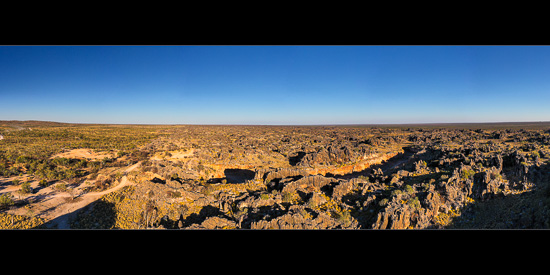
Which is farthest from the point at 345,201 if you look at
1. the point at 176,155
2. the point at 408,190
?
the point at 176,155

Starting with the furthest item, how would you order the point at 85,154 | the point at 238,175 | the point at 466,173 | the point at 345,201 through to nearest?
the point at 238,175 → the point at 85,154 → the point at 466,173 → the point at 345,201

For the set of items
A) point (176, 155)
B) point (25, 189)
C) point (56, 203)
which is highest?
point (176, 155)

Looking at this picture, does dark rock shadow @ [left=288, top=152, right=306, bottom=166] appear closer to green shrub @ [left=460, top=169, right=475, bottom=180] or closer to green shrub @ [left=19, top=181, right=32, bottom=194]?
green shrub @ [left=460, top=169, right=475, bottom=180]

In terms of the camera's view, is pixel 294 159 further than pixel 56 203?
Yes

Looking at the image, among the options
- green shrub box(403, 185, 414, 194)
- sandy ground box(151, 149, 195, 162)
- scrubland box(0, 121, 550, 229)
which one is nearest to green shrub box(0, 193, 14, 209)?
scrubland box(0, 121, 550, 229)

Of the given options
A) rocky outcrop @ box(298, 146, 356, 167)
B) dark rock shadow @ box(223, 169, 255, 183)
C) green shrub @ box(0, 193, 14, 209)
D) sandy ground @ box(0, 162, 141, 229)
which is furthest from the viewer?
rocky outcrop @ box(298, 146, 356, 167)

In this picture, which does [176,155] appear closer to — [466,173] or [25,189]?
[25,189]

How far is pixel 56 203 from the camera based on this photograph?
22.2ft

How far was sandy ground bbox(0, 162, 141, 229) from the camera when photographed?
239 inches

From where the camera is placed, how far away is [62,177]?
8.29m

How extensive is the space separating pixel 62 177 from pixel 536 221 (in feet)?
54.0

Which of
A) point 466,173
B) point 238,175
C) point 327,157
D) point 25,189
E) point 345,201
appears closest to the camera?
point 25,189
